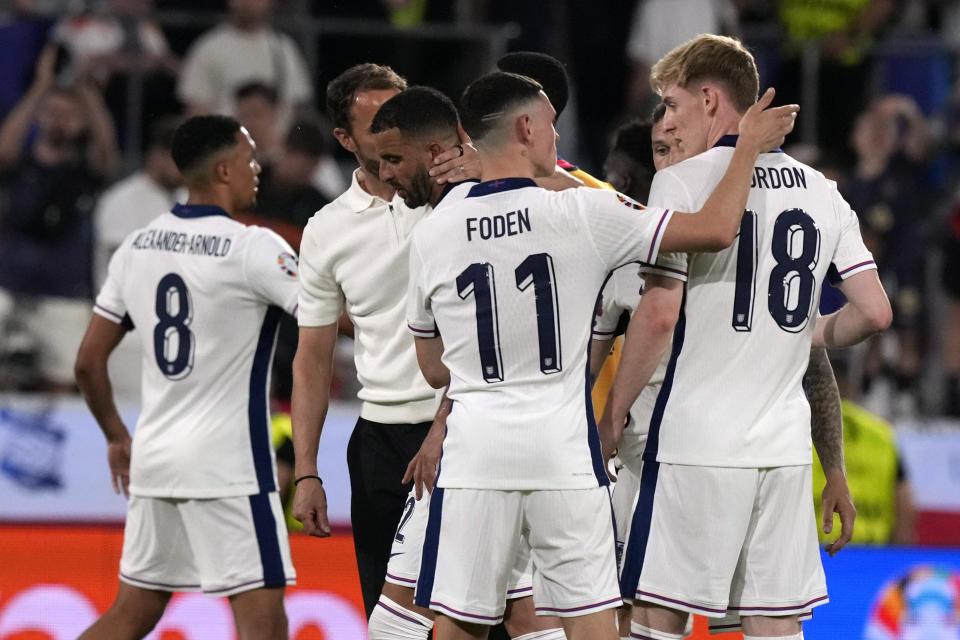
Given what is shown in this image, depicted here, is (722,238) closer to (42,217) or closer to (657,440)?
(657,440)

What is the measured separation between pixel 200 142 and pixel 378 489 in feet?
5.34

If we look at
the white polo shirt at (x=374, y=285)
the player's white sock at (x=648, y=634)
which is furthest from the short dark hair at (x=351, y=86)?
the player's white sock at (x=648, y=634)

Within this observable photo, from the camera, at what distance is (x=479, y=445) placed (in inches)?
160

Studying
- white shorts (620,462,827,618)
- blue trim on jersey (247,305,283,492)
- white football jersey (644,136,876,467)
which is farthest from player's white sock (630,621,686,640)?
blue trim on jersey (247,305,283,492)

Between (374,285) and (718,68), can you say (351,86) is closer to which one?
(374,285)

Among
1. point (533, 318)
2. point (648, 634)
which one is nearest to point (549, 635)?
point (648, 634)

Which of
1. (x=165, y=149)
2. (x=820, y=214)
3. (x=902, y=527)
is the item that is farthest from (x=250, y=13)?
(x=820, y=214)

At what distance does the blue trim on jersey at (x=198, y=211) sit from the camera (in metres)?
5.59

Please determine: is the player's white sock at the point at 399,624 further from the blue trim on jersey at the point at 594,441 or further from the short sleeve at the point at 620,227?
the short sleeve at the point at 620,227

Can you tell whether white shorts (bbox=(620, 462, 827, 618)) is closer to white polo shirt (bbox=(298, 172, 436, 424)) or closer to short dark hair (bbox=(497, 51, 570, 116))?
white polo shirt (bbox=(298, 172, 436, 424))

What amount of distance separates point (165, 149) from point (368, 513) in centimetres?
483

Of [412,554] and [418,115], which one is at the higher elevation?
[418,115]

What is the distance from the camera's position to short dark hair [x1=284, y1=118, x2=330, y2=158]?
922 cm

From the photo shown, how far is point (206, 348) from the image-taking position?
550 centimetres
